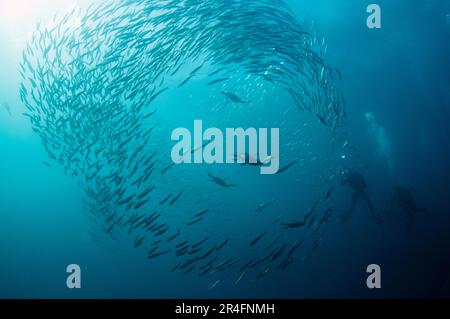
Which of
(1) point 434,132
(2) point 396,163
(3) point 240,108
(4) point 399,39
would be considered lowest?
(2) point 396,163

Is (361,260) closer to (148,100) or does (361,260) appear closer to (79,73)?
(148,100)

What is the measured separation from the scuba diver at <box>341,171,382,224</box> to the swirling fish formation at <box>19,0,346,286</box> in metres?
0.21

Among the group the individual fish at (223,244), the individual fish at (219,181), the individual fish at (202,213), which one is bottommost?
the individual fish at (223,244)

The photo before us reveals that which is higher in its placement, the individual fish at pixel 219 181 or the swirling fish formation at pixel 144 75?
the swirling fish formation at pixel 144 75

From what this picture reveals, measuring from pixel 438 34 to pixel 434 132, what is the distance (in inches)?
30.9

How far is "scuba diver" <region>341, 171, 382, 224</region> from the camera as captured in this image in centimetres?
296

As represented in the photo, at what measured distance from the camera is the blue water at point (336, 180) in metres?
2.95

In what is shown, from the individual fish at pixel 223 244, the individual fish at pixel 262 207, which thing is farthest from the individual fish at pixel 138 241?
the individual fish at pixel 262 207

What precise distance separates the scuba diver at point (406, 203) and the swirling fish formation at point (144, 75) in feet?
1.82

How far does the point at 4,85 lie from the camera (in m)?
3.03

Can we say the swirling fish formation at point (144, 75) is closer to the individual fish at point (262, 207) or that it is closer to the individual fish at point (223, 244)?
the individual fish at point (223, 244)

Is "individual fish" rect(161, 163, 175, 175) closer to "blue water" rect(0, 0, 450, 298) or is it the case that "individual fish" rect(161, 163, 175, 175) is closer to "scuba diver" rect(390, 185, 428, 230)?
"blue water" rect(0, 0, 450, 298)

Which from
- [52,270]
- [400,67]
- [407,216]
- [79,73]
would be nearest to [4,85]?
[79,73]

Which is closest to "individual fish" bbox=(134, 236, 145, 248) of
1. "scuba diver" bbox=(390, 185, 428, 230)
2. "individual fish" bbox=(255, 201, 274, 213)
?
"individual fish" bbox=(255, 201, 274, 213)
